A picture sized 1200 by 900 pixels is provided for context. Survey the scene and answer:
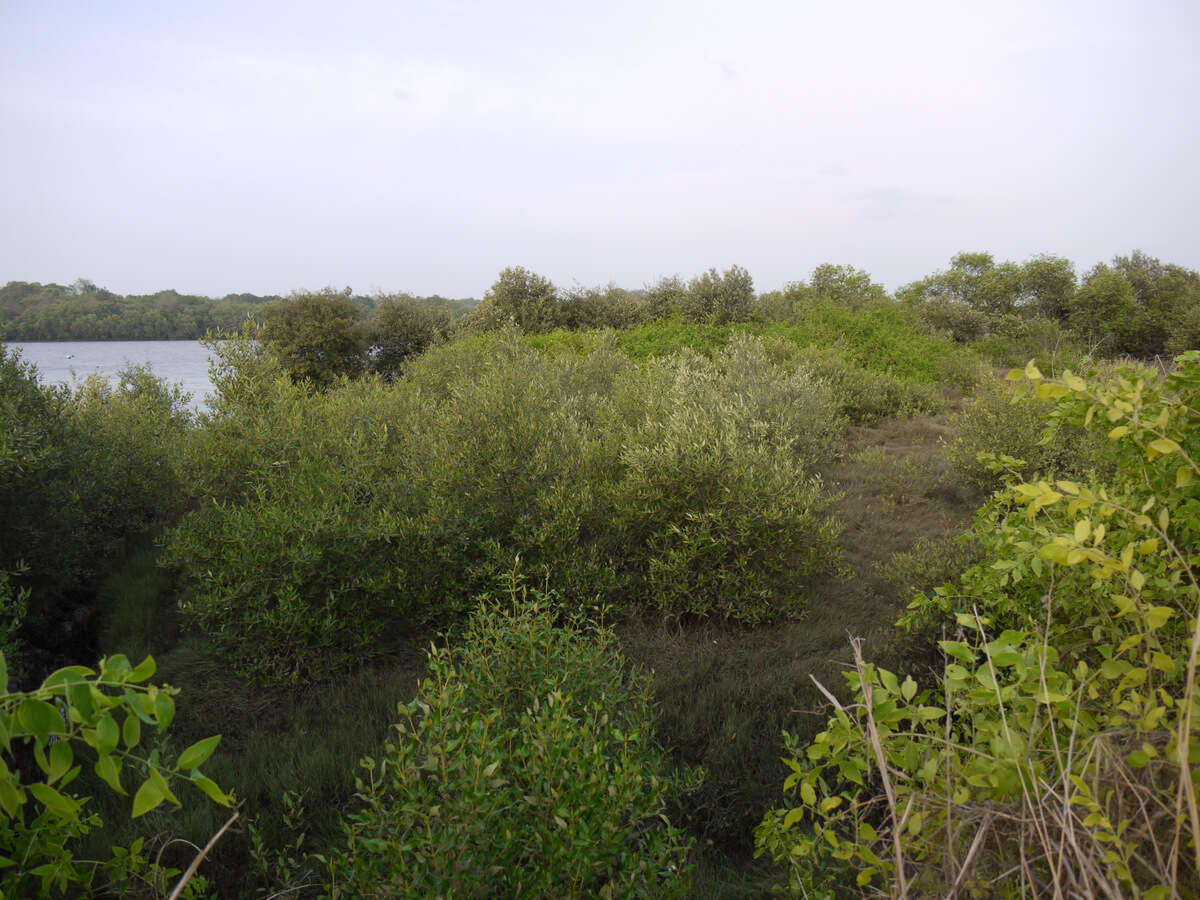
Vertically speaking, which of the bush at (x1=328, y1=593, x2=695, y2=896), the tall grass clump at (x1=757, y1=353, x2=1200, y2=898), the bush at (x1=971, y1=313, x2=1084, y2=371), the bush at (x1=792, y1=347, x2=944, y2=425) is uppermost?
the bush at (x1=971, y1=313, x2=1084, y2=371)

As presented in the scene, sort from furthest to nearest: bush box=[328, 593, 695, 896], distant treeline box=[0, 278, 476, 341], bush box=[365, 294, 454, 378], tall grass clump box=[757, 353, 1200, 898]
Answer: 1. bush box=[365, 294, 454, 378]
2. distant treeline box=[0, 278, 476, 341]
3. bush box=[328, 593, 695, 896]
4. tall grass clump box=[757, 353, 1200, 898]

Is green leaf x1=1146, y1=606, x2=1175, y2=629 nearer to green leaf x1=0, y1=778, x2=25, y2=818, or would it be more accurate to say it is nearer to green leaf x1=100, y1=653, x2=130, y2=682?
green leaf x1=100, y1=653, x2=130, y2=682

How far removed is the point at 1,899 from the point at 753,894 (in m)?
3.09

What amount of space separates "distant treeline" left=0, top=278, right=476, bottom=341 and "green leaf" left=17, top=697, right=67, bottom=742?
20.8m

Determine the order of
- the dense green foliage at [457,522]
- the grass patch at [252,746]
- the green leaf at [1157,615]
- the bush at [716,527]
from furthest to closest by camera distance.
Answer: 1. the bush at [716,527]
2. the dense green foliage at [457,522]
3. the grass patch at [252,746]
4. the green leaf at [1157,615]

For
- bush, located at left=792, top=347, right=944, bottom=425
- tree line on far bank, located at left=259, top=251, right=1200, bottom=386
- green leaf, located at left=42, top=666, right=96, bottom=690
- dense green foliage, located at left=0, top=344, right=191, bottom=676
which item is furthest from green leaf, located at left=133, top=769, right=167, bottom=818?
tree line on far bank, located at left=259, top=251, right=1200, bottom=386

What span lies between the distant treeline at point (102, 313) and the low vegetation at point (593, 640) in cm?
1393

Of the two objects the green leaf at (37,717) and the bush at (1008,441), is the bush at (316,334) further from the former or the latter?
the green leaf at (37,717)

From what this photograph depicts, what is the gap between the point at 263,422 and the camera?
6957 millimetres

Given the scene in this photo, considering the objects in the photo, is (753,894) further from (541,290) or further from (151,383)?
(541,290)

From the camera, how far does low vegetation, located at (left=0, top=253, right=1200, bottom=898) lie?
68.6 inches

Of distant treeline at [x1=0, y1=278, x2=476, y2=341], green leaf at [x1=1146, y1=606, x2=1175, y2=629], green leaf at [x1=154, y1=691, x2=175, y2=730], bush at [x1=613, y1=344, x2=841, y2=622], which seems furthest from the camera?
distant treeline at [x1=0, y1=278, x2=476, y2=341]

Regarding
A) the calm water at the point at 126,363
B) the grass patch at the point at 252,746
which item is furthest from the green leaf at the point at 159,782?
the calm water at the point at 126,363

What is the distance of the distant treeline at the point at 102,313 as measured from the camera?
23.1 m
